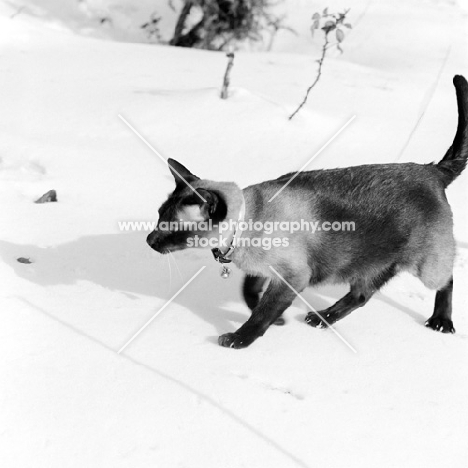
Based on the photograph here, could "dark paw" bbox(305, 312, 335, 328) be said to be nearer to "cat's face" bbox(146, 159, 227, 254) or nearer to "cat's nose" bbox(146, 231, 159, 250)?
"cat's face" bbox(146, 159, 227, 254)

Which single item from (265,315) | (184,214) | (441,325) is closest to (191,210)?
(184,214)

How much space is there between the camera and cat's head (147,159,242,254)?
9.43 ft

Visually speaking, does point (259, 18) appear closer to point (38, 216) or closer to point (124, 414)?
point (38, 216)

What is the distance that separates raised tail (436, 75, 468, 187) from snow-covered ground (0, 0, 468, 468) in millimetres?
755

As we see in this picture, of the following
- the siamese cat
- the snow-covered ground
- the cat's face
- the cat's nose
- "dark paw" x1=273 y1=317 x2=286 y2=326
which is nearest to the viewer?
the snow-covered ground

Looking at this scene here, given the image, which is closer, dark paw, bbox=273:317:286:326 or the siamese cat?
the siamese cat

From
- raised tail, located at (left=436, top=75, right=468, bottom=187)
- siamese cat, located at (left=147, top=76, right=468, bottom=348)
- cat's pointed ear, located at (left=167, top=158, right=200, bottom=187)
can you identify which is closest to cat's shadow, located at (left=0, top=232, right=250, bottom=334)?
siamese cat, located at (left=147, top=76, right=468, bottom=348)

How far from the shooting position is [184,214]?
9.78 ft

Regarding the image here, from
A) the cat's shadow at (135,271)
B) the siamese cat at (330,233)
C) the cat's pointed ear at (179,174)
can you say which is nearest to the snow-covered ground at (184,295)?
the cat's shadow at (135,271)

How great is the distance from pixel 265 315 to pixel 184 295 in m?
0.61

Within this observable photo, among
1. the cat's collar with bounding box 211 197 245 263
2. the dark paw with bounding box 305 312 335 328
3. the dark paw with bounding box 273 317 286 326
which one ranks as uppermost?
the cat's collar with bounding box 211 197 245 263

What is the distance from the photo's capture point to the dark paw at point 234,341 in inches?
118

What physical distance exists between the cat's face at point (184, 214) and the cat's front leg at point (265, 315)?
0.42 metres

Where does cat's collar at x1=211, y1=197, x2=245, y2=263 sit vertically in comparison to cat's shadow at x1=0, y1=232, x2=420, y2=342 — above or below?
above
